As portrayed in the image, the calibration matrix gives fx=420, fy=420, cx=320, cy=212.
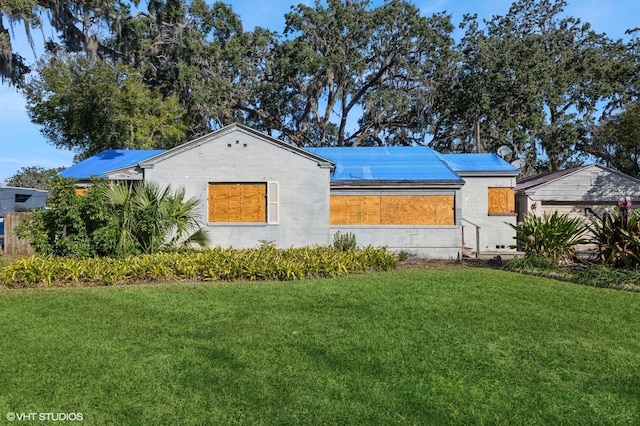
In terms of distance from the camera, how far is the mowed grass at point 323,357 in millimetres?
3680

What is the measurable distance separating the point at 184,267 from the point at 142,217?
6.83ft

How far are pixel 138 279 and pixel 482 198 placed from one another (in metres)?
14.1

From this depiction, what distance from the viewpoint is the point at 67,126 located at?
2177cm

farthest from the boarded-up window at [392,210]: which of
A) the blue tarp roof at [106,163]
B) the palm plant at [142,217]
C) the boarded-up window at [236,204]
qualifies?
the blue tarp roof at [106,163]

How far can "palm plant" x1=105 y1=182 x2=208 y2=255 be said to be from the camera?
10.7 m

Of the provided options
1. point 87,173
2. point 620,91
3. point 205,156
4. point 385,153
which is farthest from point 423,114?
point 87,173

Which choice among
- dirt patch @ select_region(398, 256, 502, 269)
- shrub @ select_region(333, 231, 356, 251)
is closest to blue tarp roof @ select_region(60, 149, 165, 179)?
shrub @ select_region(333, 231, 356, 251)

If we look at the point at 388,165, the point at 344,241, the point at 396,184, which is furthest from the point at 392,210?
the point at 388,165

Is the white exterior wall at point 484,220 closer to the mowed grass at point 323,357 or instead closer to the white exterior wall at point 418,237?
the white exterior wall at point 418,237

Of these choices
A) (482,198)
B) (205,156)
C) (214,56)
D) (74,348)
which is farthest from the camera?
(214,56)

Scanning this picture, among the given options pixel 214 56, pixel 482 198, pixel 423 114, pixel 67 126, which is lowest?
pixel 482 198

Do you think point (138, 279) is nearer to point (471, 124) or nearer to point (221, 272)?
point (221, 272)

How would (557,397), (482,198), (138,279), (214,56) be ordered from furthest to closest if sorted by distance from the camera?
(214,56) → (482,198) → (138,279) → (557,397)

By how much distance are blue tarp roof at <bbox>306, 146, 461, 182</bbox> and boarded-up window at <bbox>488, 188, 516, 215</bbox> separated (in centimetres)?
326
